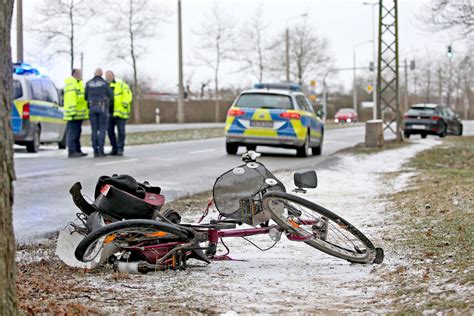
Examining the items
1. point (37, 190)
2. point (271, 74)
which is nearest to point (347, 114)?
point (271, 74)

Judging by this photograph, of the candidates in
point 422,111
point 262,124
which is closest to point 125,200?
point 262,124

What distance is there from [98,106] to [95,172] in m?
4.69

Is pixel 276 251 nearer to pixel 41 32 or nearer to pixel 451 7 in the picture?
pixel 451 7

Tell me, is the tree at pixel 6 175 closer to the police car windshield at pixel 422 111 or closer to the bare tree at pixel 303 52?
the police car windshield at pixel 422 111

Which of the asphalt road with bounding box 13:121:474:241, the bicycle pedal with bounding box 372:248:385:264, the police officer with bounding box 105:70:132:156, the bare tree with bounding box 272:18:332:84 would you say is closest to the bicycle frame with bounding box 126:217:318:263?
the bicycle pedal with bounding box 372:248:385:264

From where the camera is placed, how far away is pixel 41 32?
45188mm

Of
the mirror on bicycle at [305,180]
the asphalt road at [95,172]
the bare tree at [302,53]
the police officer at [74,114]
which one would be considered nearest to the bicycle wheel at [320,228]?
the mirror on bicycle at [305,180]

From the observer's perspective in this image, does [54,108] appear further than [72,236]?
Yes

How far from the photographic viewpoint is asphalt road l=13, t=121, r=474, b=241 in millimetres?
10258

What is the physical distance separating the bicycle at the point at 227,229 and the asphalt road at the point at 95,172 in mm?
2594

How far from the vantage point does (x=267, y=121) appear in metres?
21.5

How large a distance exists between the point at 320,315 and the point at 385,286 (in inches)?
37.3

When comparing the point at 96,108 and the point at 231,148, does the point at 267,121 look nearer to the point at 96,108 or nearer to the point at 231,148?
the point at 231,148

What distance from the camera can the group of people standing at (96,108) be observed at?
797 inches
